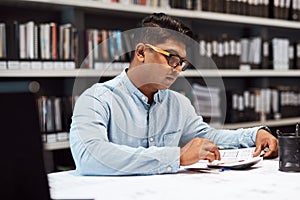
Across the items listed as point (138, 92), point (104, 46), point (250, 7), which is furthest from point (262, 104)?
point (138, 92)

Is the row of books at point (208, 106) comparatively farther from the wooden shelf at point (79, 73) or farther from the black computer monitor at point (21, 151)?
the black computer monitor at point (21, 151)

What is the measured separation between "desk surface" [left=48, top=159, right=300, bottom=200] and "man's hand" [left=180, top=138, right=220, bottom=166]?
37mm

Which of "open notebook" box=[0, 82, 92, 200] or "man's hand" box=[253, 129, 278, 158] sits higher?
"open notebook" box=[0, 82, 92, 200]

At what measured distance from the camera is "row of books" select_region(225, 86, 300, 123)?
3.22 metres

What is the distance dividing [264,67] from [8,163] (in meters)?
2.98

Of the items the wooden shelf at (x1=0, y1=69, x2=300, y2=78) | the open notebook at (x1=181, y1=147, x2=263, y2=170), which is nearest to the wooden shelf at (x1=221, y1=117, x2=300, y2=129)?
the wooden shelf at (x1=0, y1=69, x2=300, y2=78)

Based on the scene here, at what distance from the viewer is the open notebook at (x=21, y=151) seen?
620mm

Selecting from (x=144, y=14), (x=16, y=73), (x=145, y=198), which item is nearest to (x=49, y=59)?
(x=16, y=73)

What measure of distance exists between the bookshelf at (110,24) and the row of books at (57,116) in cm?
5

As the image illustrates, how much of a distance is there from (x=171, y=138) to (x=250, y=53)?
6.24 feet

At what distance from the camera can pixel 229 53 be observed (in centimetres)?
318

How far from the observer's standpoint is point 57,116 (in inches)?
97.3

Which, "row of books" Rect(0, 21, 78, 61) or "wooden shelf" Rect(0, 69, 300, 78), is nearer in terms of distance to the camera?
"wooden shelf" Rect(0, 69, 300, 78)

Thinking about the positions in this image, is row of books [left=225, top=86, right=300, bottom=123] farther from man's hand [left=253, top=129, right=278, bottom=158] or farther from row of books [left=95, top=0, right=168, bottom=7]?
man's hand [left=253, top=129, right=278, bottom=158]
